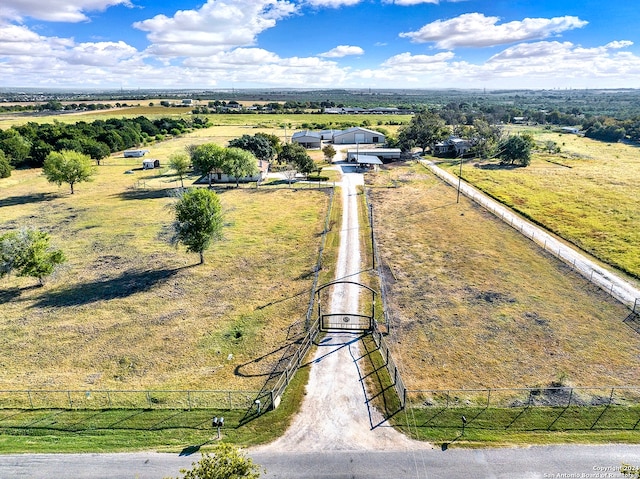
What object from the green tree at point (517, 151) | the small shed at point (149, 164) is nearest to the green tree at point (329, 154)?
the green tree at point (517, 151)

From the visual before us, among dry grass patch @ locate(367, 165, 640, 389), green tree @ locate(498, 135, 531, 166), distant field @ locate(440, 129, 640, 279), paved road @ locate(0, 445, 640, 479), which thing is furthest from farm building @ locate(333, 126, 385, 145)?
paved road @ locate(0, 445, 640, 479)

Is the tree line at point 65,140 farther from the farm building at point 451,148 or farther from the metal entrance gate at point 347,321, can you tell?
the farm building at point 451,148

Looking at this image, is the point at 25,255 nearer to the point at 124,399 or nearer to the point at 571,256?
the point at 124,399

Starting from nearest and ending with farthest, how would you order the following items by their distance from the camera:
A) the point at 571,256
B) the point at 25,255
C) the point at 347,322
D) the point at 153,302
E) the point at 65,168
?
1. the point at 347,322
2. the point at 153,302
3. the point at 25,255
4. the point at 571,256
5. the point at 65,168

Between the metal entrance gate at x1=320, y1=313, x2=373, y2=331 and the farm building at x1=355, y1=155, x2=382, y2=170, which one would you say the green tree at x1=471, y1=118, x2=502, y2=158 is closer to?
the farm building at x1=355, y1=155, x2=382, y2=170

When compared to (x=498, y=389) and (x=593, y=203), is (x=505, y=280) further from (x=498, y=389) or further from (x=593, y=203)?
(x=593, y=203)

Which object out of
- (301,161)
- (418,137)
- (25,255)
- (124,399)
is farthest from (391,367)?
(418,137)
